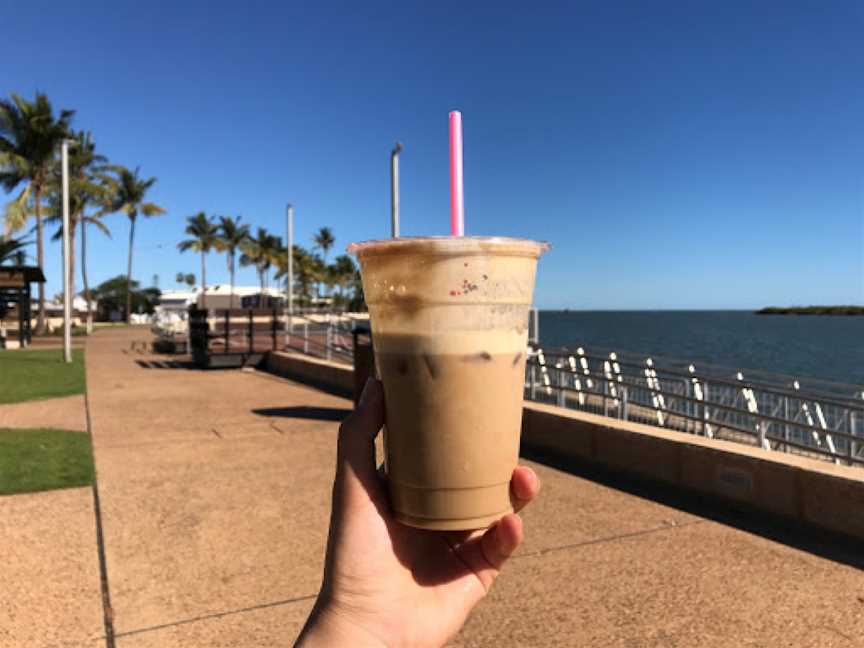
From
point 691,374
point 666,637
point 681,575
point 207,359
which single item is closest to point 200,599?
point 666,637

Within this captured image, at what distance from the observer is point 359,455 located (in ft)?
5.12

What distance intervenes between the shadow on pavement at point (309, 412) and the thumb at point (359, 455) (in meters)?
7.48

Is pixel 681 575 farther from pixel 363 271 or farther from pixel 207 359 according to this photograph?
pixel 207 359

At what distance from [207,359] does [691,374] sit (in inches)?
462

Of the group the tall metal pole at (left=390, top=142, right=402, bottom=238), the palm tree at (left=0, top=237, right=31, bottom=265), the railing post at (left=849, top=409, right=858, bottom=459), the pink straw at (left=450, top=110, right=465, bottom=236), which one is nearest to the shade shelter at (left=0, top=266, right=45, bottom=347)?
the palm tree at (left=0, top=237, right=31, bottom=265)

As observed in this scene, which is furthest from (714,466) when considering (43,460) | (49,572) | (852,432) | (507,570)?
(43,460)

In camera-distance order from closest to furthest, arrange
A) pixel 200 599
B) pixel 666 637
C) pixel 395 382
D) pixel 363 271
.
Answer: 1. pixel 395 382
2. pixel 363 271
3. pixel 666 637
4. pixel 200 599

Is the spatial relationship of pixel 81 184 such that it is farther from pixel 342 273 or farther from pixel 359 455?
pixel 342 273

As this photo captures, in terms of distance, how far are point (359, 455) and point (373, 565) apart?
26cm

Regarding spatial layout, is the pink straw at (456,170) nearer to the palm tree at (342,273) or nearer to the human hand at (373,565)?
the human hand at (373,565)

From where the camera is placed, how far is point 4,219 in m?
28.5

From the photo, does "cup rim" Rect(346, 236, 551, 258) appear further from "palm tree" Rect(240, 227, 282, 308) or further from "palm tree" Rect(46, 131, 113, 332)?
"palm tree" Rect(240, 227, 282, 308)

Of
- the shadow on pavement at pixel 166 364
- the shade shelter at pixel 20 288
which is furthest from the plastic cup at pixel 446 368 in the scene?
the shade shelter at pixel 20 288

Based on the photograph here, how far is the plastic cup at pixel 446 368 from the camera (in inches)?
60.1
